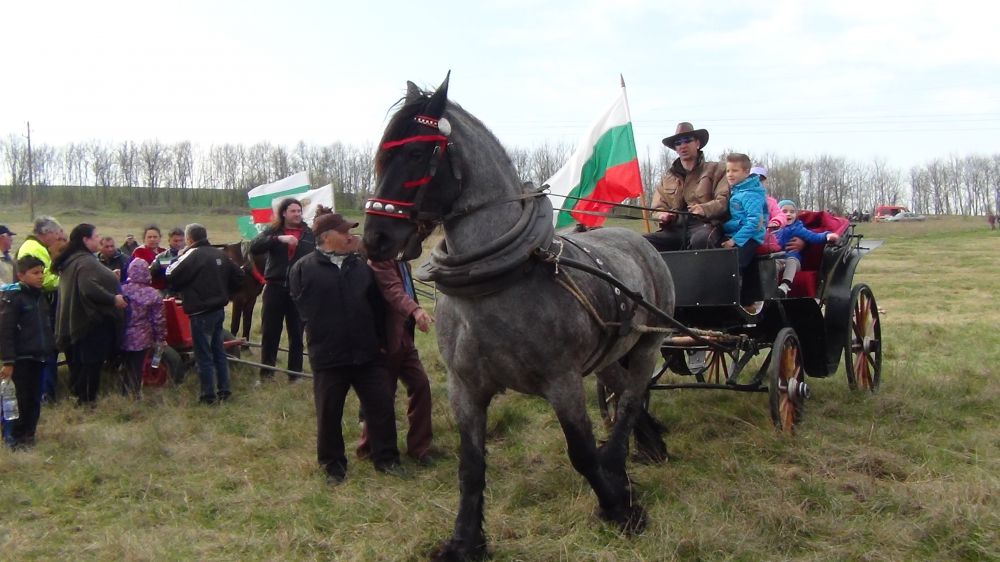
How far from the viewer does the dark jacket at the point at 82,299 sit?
702 centimetres

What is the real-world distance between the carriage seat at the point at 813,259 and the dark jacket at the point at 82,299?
20.2ft

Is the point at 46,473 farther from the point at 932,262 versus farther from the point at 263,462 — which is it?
the point at 932,262

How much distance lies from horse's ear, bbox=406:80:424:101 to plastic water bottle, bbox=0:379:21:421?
4.34m

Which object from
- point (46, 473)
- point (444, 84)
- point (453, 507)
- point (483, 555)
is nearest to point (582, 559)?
point (483, 555)

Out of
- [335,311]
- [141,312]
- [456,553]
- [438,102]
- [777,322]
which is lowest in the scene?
[456,553]

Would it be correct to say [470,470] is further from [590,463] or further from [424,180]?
[424,180]

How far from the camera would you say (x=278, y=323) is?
8.13 metres

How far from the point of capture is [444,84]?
3457mm

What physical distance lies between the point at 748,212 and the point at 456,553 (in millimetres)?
3423

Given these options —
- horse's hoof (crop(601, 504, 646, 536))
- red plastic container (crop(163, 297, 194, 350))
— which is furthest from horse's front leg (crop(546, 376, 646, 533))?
red plastic container (crop(163, 297, 194, 350))

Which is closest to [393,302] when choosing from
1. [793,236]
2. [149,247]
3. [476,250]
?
[476,250]

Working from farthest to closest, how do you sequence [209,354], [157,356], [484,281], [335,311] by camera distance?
[157,356] → [209,354] → [335,311] → [484,281]

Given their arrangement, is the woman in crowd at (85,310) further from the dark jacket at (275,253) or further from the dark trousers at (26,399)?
the dark jacket at (275,253)

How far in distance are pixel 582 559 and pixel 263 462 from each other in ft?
9.11
